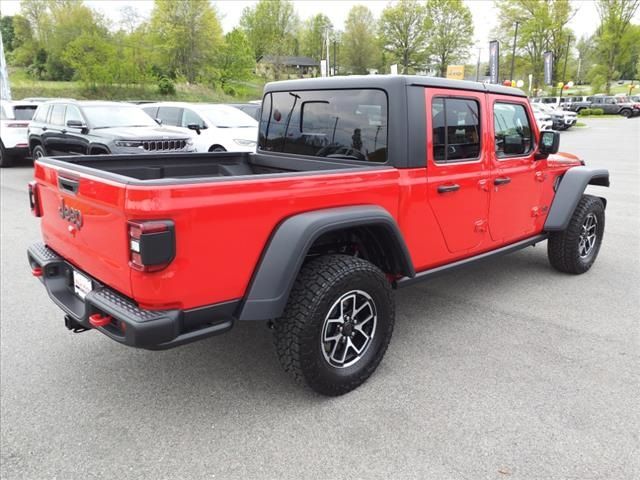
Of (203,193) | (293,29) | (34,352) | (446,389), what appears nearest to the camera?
(203,193)

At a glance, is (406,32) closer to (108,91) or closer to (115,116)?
(108,91)

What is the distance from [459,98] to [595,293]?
2.35m

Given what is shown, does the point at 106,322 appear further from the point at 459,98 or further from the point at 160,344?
the point at 459,98

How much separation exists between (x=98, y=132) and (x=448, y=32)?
74153mm

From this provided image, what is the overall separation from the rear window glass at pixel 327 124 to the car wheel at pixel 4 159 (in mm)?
Answer: 11864

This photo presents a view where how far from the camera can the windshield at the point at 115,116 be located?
401 inches

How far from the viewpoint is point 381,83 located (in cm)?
329

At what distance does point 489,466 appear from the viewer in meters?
2.40

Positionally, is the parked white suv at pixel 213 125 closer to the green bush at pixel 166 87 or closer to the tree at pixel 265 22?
the green bush at pixel 166 87

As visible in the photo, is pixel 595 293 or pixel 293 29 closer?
pixel 595 293

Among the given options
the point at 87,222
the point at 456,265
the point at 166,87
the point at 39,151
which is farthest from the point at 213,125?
the point at 166,87

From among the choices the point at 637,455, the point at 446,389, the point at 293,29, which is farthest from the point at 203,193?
the point at 293,29

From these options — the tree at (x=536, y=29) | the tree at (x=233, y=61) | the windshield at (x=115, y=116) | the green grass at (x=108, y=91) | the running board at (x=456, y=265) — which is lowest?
the running board at (x=456, y=265)

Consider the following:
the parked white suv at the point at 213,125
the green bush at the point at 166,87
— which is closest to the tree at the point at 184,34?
the green bush at the point at 166,87
